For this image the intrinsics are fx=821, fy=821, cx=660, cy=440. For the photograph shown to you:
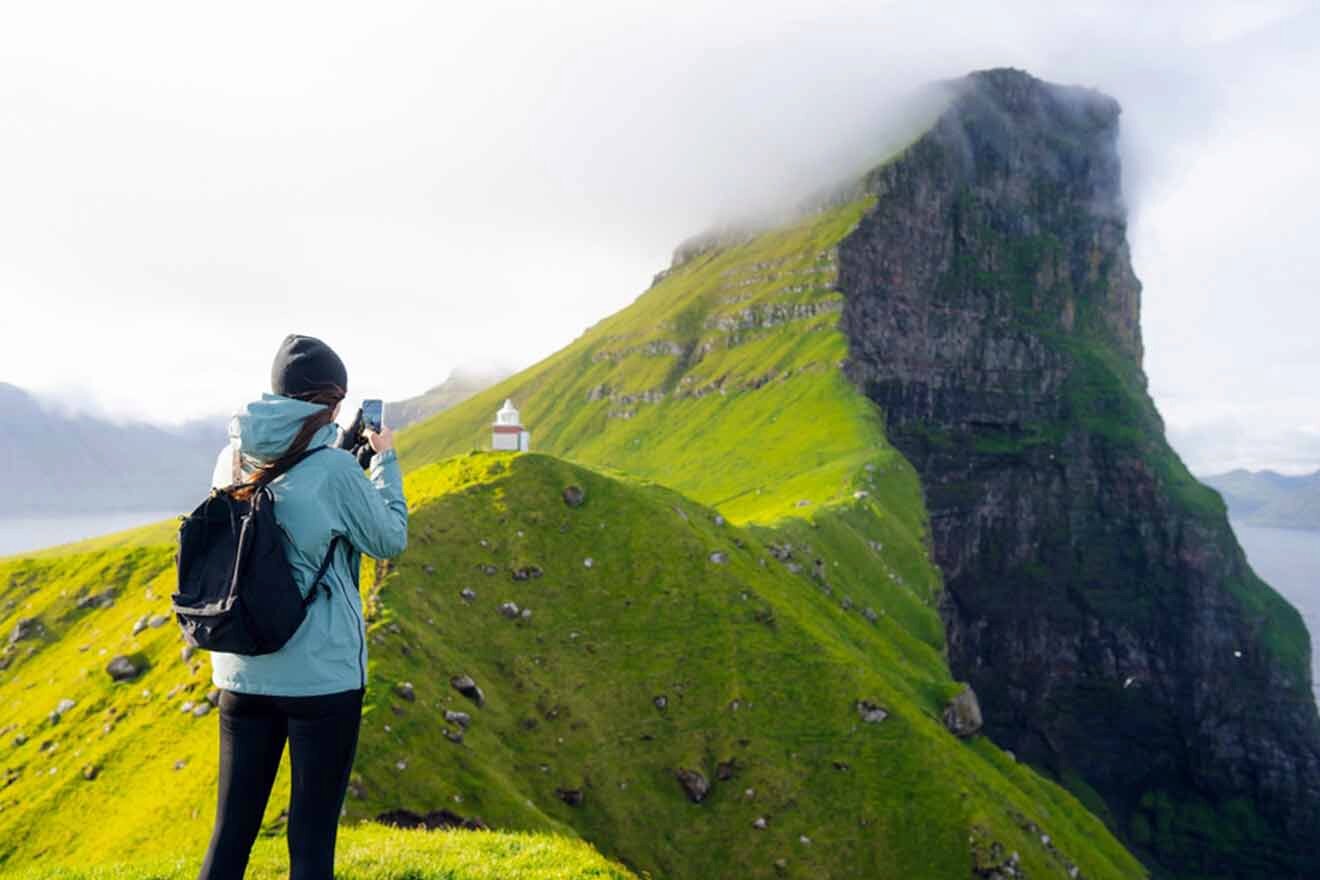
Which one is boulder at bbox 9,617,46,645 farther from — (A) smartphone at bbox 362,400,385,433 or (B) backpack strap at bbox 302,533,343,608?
(B) backpack strap at bbox 302,533,343,608

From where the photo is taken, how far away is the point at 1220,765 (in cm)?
19912

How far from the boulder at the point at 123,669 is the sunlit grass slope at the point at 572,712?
0.63m

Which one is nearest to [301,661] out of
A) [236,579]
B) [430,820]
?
[236,579]

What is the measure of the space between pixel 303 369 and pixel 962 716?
226 ft

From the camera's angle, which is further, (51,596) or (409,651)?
(51,596)

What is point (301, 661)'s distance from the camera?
6914 mm

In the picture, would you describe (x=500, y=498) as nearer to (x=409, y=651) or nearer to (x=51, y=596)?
(x=409, y=651)

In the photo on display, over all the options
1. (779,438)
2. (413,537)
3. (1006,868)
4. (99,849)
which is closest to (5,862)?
(99,849)

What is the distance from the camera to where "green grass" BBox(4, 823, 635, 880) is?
1183 cm

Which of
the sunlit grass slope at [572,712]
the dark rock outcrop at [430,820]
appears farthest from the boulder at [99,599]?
the dark rock outcrop at [430,820]

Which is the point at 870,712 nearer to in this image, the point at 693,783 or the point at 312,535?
the point at 693,783

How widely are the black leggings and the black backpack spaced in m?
0.69

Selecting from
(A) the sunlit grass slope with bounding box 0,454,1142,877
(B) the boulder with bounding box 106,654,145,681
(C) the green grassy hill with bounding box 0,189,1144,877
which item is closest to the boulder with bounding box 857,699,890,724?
(C) the green grassy hill with bounding box 0,189,1144,877

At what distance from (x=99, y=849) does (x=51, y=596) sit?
113ft
